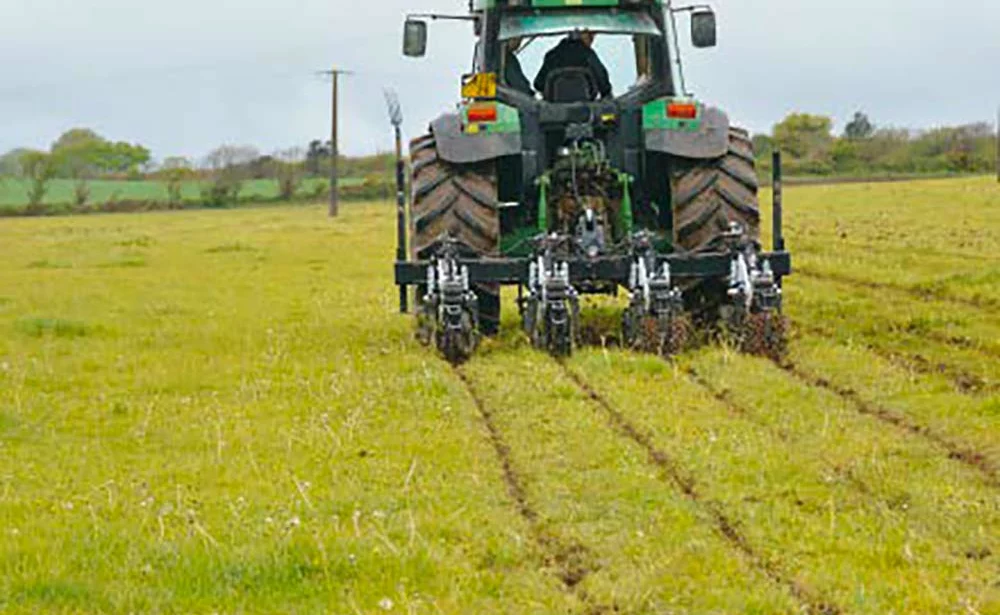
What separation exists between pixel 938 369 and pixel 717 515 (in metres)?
4.79

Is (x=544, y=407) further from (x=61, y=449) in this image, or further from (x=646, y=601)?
(x=646, y=601)

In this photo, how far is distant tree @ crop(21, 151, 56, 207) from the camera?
73.2m

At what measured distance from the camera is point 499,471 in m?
8.34

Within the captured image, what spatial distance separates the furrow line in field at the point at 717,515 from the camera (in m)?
6.04

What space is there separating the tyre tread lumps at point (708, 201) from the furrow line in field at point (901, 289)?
3.15 meters

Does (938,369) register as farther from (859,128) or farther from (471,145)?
(859,128)

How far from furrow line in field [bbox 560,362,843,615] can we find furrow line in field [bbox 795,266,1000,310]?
22.3 feet

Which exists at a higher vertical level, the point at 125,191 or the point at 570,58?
the point at 570,58

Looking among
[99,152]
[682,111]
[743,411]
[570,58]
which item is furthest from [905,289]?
[99,152]

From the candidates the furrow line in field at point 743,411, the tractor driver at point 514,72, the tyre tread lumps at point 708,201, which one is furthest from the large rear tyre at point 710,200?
the furrow line in field at point 743,411

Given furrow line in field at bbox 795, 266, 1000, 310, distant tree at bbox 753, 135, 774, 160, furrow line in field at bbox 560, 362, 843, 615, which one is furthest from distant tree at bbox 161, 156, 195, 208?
furrow line in field at bbox 560, 362, 843, 615

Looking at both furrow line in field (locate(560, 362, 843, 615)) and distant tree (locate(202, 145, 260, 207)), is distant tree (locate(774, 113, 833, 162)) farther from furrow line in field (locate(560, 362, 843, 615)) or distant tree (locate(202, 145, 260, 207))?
furrow line in field (locate(560, 362, 843, 615))

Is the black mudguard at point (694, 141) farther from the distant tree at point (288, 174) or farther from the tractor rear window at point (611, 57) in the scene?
the distant tree at point (288, 174)

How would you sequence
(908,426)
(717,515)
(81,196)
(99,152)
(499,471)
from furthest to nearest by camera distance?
(99,152) < (81,196) < (908,426) < (499,471) < (717,515)
